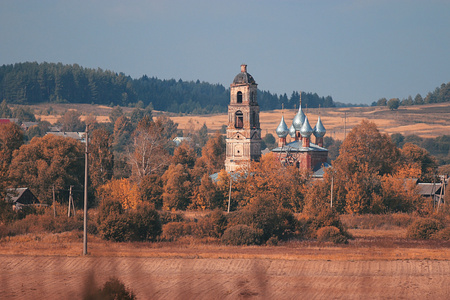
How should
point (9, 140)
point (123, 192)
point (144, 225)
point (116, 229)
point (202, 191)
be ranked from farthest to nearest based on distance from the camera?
point (9, 140)
point (123, 192)
point (202, 191)
point (144, 225)
point (116, 229)

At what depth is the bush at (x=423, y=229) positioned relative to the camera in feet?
184

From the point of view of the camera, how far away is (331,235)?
53188 mm

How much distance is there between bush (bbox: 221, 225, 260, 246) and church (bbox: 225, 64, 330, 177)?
1320 inches

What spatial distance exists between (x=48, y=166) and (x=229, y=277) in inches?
1445

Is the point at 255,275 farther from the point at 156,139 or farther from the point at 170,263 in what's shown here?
the point at 156,139

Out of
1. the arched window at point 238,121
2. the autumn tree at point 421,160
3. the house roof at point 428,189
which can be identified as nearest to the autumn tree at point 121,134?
the arched window at point 238,121

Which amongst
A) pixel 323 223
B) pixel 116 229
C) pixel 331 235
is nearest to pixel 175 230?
pixel 116 229

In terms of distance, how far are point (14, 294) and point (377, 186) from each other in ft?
137

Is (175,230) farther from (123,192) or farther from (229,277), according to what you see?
(229,277)

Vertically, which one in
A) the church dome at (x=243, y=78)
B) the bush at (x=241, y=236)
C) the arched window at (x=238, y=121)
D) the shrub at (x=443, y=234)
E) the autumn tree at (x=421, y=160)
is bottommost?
the shrub at (x=443, y=234)

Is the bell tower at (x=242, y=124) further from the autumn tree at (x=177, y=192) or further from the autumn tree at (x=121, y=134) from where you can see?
the autumn tree at (x=121, y=134)

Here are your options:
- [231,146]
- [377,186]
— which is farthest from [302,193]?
[231,146]

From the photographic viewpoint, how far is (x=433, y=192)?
238 ft

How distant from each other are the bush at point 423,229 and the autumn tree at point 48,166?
2957 centimetres
